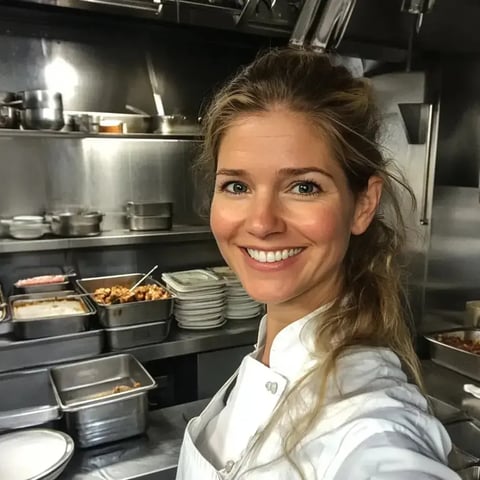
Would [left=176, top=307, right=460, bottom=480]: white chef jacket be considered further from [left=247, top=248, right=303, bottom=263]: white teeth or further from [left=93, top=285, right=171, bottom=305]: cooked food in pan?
[left=93, top=285, right=171, bottom=305]: cooked food in pan

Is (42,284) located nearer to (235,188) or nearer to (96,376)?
(96,376)

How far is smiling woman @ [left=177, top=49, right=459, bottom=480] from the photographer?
0.78 m

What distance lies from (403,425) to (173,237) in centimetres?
235

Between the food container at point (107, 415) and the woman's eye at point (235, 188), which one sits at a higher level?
the woman's eye at point (235, 188)

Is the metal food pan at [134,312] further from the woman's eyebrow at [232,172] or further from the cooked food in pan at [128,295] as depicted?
the woman's eyebrow at [232,172]

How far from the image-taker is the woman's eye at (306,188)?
33.5 inches

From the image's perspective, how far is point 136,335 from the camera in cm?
236

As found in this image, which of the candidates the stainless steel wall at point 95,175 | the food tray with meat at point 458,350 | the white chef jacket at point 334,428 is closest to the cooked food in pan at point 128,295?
the stainless steel wall at point 95,175

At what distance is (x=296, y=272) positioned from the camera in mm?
881

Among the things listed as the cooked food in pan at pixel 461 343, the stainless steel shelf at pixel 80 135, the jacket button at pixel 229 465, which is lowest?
the cooked food in pan at pixel 461 343

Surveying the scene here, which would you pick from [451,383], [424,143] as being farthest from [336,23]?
[451,383]

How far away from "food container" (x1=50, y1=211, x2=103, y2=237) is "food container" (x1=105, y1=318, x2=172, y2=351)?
0.64m

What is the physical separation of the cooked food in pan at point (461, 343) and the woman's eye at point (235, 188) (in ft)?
5.52

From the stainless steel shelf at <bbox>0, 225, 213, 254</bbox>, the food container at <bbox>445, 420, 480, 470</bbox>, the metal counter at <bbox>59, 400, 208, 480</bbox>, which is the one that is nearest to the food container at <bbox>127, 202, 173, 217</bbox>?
the stainless steel shelf at <bbox>0, 225, 213, 254</bbox>
